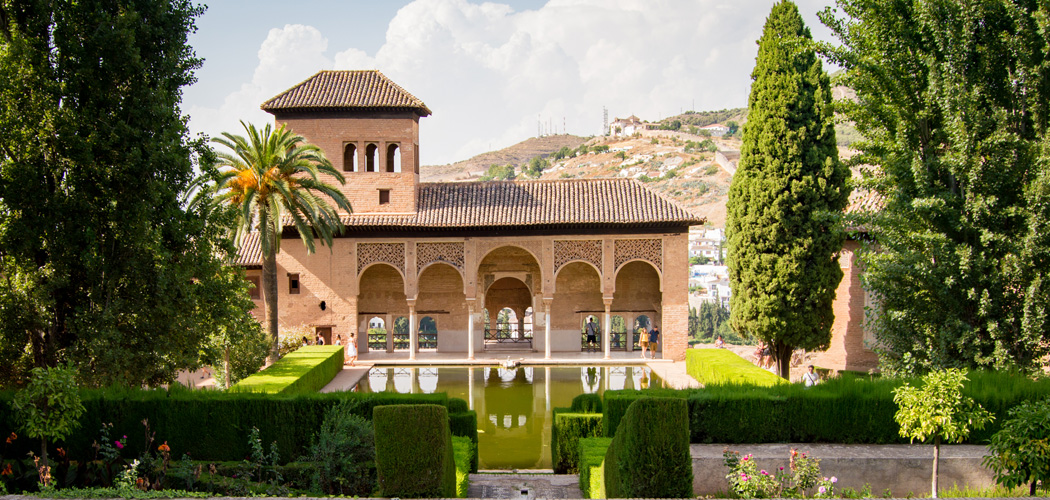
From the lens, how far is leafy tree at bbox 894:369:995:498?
7586 mm

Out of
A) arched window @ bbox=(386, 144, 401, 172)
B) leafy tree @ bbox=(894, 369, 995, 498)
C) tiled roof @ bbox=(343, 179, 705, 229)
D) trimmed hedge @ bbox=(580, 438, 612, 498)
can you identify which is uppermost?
arched window @ bbox=(386, 144, 401, 172)

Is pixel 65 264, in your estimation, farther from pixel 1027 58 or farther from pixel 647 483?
pixel 1027 58

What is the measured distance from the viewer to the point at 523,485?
9.12 meters

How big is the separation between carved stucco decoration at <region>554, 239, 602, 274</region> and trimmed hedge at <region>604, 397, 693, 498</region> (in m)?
14.7

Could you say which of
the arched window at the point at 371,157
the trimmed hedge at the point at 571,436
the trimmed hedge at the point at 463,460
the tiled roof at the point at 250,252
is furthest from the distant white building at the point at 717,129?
the trimmed hedge at the point at 463,460

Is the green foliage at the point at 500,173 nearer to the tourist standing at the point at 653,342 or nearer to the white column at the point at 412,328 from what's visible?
the tourist standing at the point at 653,342

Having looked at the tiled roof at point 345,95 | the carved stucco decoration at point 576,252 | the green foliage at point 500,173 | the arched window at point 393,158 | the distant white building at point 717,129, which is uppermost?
the distant white building at point 717,129

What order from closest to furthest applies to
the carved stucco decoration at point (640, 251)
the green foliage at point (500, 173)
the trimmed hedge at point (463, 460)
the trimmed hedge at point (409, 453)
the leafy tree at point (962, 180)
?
the trimmed hedge at point (409, 453) → the trimmed hedge at point (463, 460) → the leafy tree at point (962, 180) → the carved stucco decoration at point (640, 251) → the green foliage at point (500, 173)

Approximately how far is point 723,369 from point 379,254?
10527mm

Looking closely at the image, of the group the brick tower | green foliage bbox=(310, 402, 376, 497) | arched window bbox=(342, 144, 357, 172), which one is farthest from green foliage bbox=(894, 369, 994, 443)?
arched window bbox=(342, 144, 357, 172)

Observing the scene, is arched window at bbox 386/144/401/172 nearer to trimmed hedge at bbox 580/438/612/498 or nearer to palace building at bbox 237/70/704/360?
palace building at bbox 237/70/704/360

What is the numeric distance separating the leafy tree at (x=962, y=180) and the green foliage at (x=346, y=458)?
7.07 m

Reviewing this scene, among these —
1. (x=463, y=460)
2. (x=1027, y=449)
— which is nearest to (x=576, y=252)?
(x=463, y=460)

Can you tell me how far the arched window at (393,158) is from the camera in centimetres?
2211
